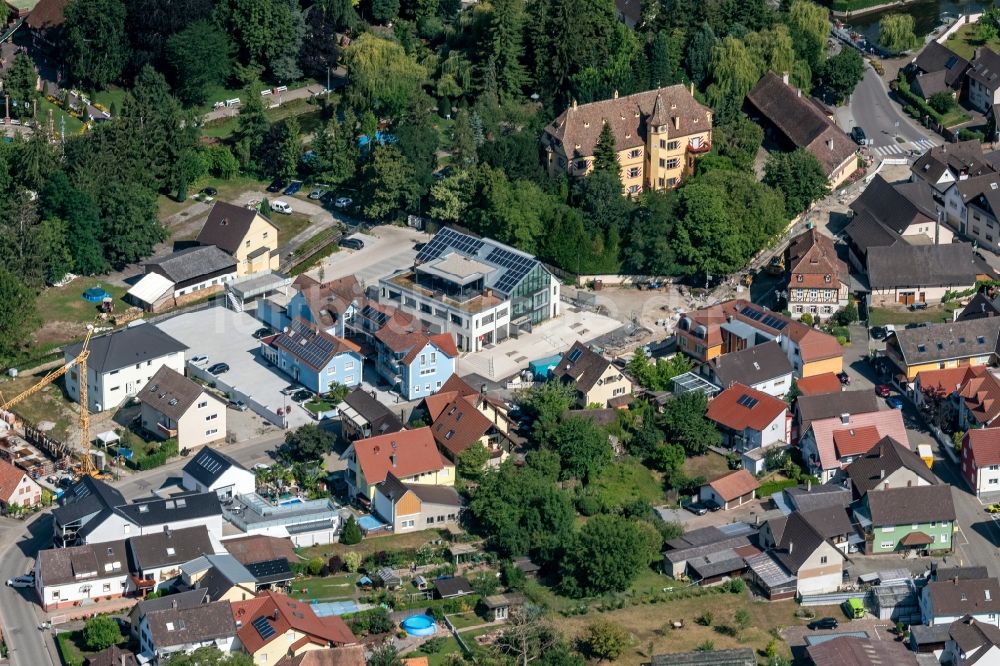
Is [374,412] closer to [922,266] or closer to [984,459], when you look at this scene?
[984,459]

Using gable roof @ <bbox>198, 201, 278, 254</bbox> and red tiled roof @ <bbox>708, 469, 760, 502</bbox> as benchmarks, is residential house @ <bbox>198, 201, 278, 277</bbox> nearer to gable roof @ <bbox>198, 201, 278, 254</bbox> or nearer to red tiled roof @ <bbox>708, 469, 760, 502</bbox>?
gable roof @ <bbox>198, 201, 278, 254</bbox>

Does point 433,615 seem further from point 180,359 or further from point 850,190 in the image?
point 850,190

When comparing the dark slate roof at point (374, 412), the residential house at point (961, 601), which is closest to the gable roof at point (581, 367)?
the dark slate roof at point (374, 412)

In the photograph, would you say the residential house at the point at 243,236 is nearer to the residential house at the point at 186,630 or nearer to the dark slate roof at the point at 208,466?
the dark slate roof at the point at 208,466

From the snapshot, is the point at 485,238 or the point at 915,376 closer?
the point at 915,376

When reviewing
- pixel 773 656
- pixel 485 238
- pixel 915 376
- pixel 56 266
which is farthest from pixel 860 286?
pixel 56 266

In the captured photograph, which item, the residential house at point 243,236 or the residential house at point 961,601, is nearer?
the residential house at point 961,601
